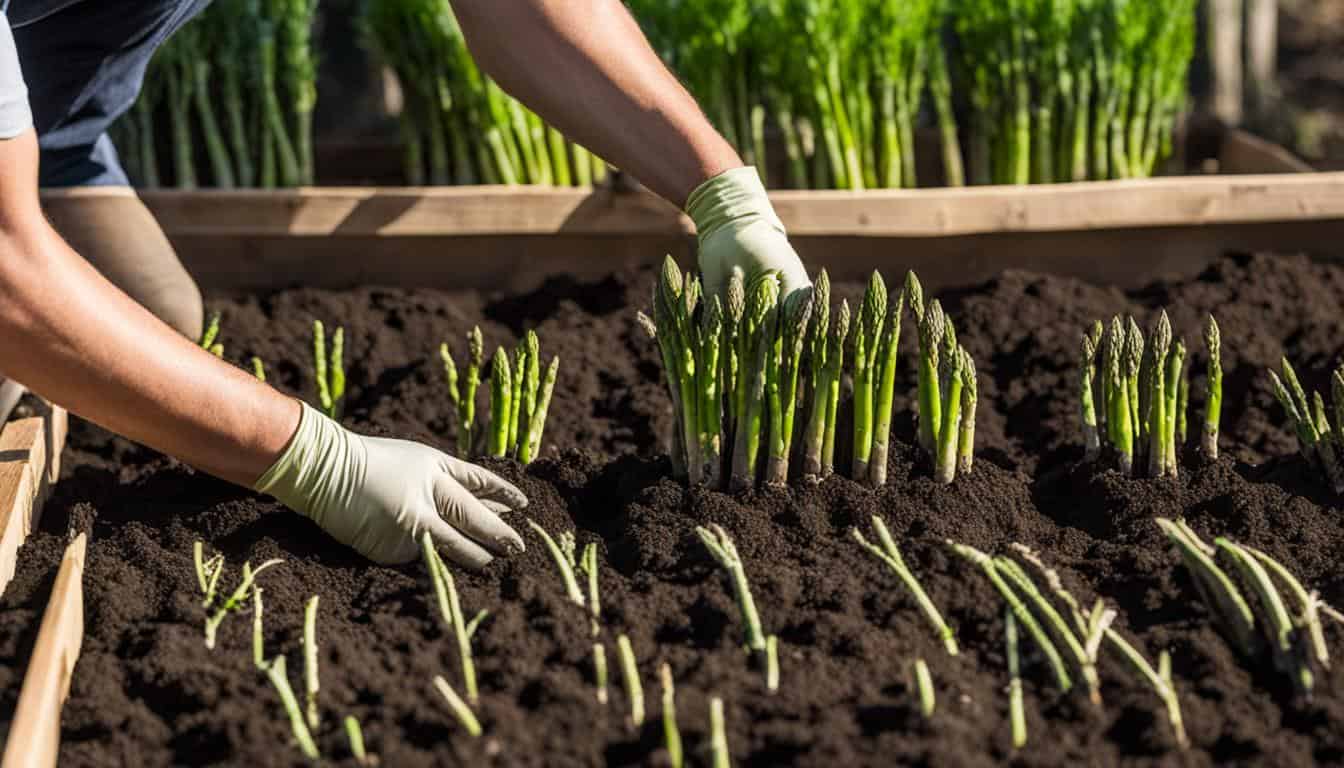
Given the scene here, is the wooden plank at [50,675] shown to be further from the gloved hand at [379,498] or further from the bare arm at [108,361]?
the gloved hand at [379,498]

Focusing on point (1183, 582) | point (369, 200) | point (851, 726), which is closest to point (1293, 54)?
point (369, 200)

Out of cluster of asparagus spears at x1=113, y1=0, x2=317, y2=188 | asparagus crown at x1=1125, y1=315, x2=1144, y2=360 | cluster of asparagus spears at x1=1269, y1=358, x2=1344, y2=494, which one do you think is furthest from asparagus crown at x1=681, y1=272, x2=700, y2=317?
cluster of asparagus spears at x1=113, y1=0, x2=317, y2=188

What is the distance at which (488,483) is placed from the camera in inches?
108

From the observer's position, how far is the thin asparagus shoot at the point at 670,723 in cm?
196

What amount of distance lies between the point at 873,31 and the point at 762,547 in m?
2.46

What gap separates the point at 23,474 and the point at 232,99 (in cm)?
228

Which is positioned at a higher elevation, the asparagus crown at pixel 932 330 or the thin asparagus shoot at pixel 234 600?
the asparagus crown at pixel 932 330

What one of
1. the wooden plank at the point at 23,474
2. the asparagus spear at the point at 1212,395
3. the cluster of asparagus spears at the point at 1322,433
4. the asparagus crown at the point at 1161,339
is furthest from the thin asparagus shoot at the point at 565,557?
the cluster of asparagus spears at the point at 1322,433

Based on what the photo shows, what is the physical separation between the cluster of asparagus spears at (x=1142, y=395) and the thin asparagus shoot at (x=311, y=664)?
1.54 m

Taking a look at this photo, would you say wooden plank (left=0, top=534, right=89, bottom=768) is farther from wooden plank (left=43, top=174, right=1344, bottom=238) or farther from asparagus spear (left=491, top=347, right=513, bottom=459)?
wooden plank (left=43, top=174, right=1344, bottom=238)

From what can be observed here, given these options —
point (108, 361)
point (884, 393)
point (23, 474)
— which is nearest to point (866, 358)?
point (884, 393)

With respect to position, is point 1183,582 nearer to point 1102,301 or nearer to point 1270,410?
point 1270,410

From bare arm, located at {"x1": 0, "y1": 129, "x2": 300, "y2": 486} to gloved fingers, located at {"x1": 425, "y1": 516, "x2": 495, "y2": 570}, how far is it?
313 millimetres

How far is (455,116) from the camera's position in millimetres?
4859
